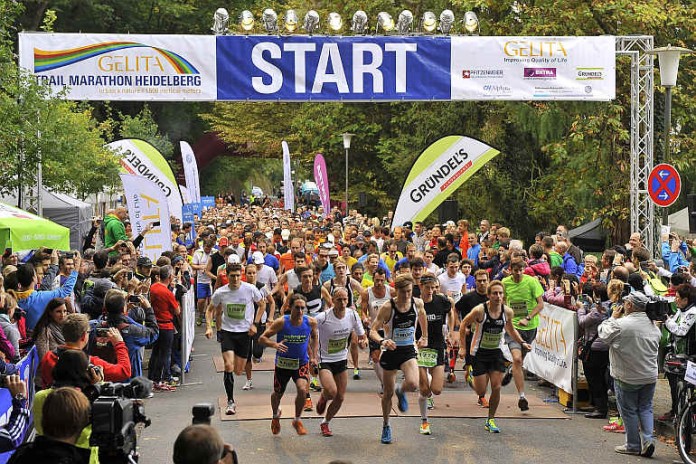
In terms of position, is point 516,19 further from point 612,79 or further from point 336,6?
point 336,6

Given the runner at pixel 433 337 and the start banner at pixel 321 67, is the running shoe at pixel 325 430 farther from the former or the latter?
the start banner at pixel 321 67

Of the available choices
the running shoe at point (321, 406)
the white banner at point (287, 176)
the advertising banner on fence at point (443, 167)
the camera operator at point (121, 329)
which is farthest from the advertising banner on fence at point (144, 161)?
the running shoe at point (321, 406)

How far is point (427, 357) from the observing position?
39.3ft

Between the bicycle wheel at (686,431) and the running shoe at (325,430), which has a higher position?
the bicycle wheel at (686,431)

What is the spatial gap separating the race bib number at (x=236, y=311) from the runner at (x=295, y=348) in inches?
A: 59.0

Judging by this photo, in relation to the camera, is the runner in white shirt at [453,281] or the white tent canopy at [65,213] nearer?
the runner in white shirt at [453,281]

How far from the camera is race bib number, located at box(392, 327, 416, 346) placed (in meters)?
11.3

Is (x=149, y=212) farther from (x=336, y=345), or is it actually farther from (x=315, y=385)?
(x=336, y=345)

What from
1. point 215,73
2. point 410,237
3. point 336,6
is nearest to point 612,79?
point 410,237

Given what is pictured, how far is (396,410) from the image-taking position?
1286cm

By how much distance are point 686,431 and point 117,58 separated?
12.2 meters

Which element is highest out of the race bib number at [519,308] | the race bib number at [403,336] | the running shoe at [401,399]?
the race bib number at [519,308]

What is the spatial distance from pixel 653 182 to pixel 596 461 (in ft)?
25.2

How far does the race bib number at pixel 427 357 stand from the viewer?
1192 centimetres
